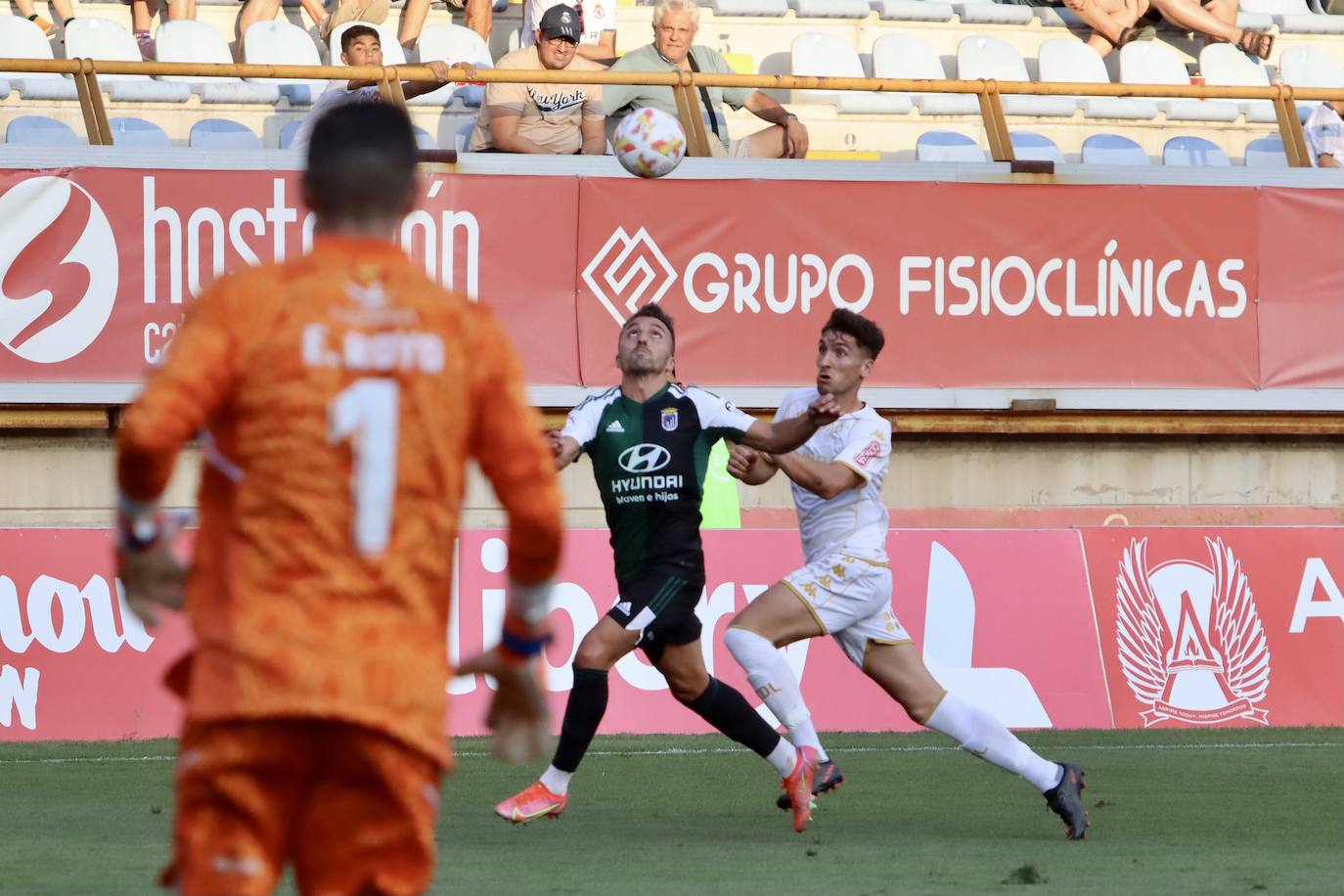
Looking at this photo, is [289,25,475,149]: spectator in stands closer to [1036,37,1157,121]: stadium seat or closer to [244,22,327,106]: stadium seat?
[244,22,327,106]: stadium seat

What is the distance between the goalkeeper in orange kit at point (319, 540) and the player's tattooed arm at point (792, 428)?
332 cm

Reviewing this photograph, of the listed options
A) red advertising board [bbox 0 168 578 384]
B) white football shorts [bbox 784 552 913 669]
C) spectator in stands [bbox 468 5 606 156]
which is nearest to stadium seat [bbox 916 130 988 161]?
spectator in stands [bbox 468 5 606 156]

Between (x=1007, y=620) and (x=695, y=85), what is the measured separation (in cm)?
406

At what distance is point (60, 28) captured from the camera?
14914 mm

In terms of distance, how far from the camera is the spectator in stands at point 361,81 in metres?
13.1

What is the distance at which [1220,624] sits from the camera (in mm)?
12406

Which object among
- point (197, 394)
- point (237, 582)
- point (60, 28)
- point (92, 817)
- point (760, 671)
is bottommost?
point (92, 817)

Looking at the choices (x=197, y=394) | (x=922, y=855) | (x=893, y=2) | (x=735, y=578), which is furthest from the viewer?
(x=893, y=2)

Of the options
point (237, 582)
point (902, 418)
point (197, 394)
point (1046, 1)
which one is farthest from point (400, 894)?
point (1046, 1)

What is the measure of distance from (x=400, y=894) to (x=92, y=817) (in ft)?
18.0

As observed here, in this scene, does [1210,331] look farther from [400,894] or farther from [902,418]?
[400,894]

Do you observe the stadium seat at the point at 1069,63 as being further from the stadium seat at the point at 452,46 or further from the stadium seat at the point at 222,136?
the stadium seat at the point at 222,136

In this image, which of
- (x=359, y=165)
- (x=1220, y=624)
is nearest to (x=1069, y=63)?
(x=1220, y=624)

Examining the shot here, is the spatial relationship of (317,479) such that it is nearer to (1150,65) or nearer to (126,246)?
(126,246)
